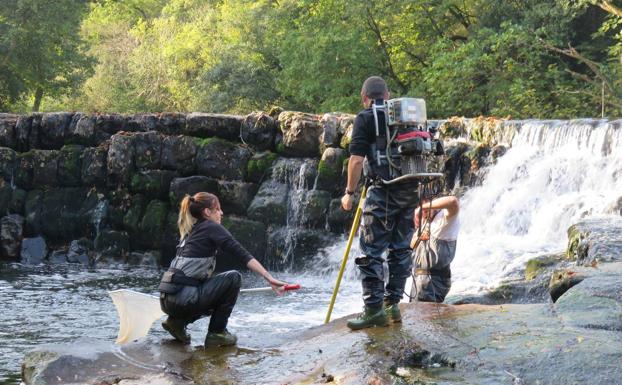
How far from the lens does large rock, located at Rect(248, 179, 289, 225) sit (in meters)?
16.9

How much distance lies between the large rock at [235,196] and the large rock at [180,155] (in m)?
0.89

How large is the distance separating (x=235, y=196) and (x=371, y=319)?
1158 centimetres

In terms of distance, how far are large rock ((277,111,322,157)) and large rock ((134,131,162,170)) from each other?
105 inches

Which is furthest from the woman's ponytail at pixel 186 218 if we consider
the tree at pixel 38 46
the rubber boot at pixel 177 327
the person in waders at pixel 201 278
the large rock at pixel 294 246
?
the tree at pixel 38 46

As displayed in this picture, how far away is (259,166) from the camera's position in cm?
1747

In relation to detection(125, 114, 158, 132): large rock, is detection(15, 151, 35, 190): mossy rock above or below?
below

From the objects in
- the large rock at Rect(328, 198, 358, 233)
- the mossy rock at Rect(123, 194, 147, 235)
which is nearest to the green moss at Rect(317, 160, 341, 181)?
the large rock at Rect(328, 198, 358, 233)

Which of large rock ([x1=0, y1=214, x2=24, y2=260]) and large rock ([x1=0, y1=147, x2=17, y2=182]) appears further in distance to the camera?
large rock ([x1=0, y1=147, x2=17, y2=182])

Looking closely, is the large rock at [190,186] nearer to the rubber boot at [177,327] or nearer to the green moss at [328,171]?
the green moss at [328,171]

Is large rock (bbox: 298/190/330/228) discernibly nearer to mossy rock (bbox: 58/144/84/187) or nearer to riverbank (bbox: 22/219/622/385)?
mossy rock (bbox: 58/144/84/187)

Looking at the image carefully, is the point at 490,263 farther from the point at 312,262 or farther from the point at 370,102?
the point at 370,102

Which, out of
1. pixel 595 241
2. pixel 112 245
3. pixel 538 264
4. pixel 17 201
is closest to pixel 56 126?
pixel 17 201

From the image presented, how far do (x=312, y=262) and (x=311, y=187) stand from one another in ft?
5.01

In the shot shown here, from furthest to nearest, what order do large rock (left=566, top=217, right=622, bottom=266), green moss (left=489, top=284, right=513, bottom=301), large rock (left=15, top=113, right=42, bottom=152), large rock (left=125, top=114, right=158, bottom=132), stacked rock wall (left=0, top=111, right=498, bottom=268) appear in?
1. large rock (left=15, top=113, right=42, bottom=152)
2. large rock (left=125, top=114, right=158, bottom=132)
3. stacked rock wall (left=0, top=111, right=498, bottom=268)
4. green moss (left=489, top=284, right=513, bottom=301)
5. large rock (left=566, top=217, right=622, bottom=266)
